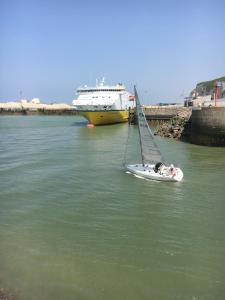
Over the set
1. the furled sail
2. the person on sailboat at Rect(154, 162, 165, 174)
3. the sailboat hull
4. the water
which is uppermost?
the furled sail

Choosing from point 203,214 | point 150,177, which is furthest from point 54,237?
point 150,177

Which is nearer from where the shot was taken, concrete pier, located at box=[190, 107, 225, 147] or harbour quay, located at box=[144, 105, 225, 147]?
concrete pier, located at box=[190, 107, 225, 147]

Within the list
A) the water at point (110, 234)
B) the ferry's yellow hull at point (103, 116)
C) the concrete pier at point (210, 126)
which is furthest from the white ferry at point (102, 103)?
the water at point (110, 234)

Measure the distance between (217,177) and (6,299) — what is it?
16571mm

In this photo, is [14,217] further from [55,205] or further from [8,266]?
[8,266]

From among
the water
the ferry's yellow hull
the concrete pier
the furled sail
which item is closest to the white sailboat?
the furled sail

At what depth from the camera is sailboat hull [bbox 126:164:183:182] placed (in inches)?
861

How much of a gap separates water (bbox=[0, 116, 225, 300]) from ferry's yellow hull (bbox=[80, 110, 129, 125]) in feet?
123

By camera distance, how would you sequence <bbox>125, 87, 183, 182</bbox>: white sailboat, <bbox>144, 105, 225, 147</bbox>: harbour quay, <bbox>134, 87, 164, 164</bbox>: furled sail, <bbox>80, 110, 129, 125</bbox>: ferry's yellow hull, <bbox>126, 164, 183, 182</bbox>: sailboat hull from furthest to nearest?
<bbox>80, 110, 129, 125</bbox>: ferry's yellow hull < <bbox>144, 105, 225, 147</bbox>: harbour quay < <bbox>134, 87, 164, 164</bbox>: furled sail < <bbox>125, 87, 183, 182</bbox>: white sailboat < <bbox>126, 164, 183, 182</bbox>: sailboat hull

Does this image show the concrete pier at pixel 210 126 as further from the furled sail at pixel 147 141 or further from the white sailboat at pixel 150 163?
the furled sail at pixel 147 141

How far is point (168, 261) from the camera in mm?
12227

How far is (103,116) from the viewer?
64.3 metres

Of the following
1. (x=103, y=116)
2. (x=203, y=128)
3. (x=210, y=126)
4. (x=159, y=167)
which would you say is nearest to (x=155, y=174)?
(x=159, y=167)

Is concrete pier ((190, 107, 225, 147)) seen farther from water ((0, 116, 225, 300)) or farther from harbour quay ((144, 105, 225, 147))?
water ((0, 116, 225, 300))
